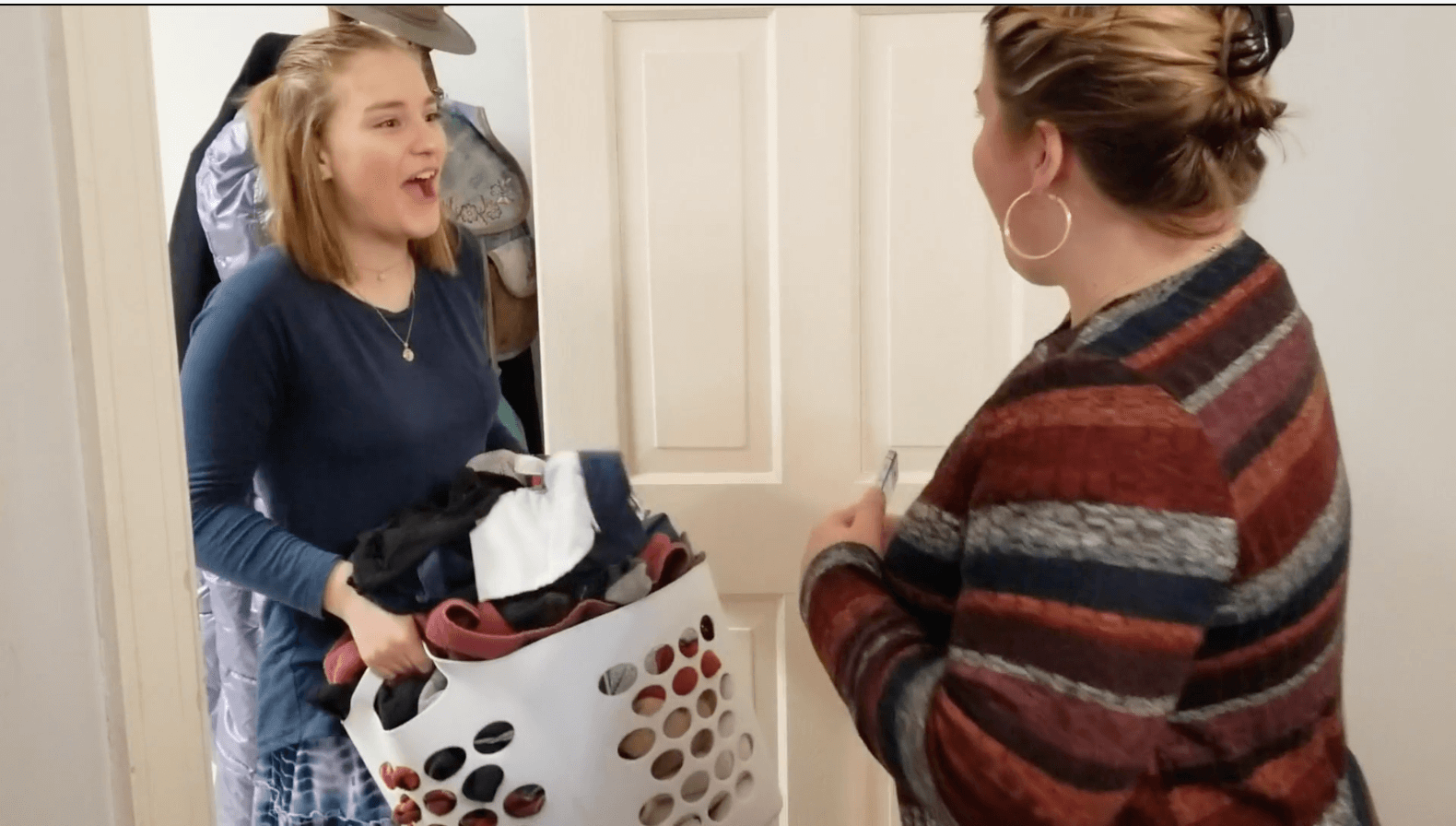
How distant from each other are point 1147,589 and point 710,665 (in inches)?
19.3

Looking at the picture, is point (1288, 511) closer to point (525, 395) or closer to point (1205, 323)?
point (1205, 323)

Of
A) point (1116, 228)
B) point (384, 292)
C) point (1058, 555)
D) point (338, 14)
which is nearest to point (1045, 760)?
point (1058, 555)

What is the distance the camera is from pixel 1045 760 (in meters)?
0.64

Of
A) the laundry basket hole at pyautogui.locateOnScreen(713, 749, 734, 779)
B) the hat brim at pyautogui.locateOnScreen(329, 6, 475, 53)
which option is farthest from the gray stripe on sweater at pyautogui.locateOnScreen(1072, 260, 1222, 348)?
the hat brim at pyautogui.locateOnScreen(329, 6, 475, 53)

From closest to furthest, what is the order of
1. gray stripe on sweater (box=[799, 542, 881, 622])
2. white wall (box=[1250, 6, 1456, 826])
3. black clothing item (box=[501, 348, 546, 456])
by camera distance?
gray stripe on sweater (box=[799, 542, 881, 622]) → white wall (box=[1250, 6, 1456, 826]) → black clothing item (box=[501, 348, 546, 456])

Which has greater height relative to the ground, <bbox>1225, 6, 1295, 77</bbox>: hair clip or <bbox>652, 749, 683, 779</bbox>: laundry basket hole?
<bbox>1225, 6, 1295, 77</bbox>: hair clip

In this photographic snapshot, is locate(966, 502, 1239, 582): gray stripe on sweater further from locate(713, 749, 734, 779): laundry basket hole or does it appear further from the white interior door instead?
the white interior door

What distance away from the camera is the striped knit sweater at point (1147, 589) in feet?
2.05

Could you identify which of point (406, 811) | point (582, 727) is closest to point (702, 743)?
point (582, 727)

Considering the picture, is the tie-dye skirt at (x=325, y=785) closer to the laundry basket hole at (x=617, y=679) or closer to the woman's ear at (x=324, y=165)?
the laundry basket hole at (x=617, y=679)

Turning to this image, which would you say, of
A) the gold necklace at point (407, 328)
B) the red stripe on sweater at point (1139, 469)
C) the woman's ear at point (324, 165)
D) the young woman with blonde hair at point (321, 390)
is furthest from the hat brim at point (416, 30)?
the red stripe on sweater at point (1139, 469)

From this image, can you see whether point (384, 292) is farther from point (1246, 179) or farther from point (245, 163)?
point (1246, 179)

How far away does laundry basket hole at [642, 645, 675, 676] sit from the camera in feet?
3.19

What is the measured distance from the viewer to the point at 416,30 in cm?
107
